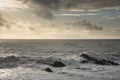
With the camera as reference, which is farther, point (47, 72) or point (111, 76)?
point (47, 72)

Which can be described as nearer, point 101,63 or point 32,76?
point 32,76

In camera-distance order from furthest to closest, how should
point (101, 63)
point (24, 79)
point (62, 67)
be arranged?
point (101, 63), point (62, 67), point (24, 79)

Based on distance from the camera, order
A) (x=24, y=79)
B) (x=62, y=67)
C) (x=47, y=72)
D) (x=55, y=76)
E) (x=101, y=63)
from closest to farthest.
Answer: (x=24, y=79) → (x=55, y=76) → (x=47, y=72) → (x=62, y=67) → (x=101, y=63)

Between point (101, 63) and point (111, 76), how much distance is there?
1720cm

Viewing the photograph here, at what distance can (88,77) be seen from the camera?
38562mm

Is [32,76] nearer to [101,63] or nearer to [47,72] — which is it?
[47,72]

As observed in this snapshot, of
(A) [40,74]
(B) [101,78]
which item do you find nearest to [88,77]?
(B) [101,78]

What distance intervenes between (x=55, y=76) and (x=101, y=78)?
6520mm

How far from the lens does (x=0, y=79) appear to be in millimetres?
36969

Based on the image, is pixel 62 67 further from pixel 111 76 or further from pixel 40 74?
pixel 111 76

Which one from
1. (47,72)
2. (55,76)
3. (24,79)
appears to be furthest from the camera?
(47,72)

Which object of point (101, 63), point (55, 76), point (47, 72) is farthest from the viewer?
point (101, 63)

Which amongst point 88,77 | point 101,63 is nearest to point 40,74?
point 88,77

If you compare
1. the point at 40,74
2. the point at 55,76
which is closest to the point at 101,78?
the point at 55,76
